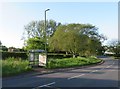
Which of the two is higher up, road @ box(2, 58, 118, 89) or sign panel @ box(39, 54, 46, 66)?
sign panel @ box(39, 54, 46, 66)

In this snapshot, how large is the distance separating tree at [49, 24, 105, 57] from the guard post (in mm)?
36772

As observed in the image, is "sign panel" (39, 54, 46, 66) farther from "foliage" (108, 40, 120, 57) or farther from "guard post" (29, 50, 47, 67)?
"foliage" (108, 40, 120, 57)

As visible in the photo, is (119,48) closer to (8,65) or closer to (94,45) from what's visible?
(94,45)

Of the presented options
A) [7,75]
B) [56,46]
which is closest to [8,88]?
[7,75]

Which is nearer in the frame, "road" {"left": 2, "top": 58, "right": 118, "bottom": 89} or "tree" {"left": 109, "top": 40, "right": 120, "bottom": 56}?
"road" {"left": 2, "top": 58, "right": 118, "bottom": 89}

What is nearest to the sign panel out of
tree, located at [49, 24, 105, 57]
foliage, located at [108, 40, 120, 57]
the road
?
the road

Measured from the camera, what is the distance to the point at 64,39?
76.5 meters

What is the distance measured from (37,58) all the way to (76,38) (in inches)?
1508

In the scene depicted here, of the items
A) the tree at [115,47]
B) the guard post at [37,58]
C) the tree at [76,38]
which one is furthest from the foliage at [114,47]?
the guard post at [37,58]

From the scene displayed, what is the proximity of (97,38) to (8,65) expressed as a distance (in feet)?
190

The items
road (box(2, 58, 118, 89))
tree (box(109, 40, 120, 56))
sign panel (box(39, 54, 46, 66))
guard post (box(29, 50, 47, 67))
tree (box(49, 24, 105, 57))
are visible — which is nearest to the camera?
road (box(2, 58, 118, 89))

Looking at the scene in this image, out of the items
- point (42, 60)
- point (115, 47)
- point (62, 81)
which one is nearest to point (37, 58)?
point (42, 60)

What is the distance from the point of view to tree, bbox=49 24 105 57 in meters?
76.1

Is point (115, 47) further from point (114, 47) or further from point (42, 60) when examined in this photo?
point (42, 60)
